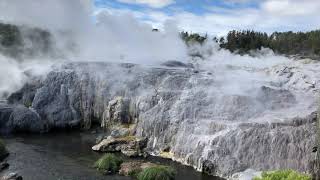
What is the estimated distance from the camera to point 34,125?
46.2 m

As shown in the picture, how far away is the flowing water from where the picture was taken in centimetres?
3306

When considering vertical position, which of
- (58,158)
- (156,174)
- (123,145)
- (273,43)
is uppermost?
(273,43)

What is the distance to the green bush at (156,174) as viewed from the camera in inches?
1233

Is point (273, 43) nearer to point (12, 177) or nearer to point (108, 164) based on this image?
point (108, 164)

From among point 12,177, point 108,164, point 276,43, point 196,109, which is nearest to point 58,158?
point 108,164

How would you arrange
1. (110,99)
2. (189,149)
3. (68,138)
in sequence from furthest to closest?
(110,99) < (68,138) < (189,149)

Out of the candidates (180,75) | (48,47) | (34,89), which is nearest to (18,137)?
(34,89)

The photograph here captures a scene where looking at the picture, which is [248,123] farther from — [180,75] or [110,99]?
[110,99]

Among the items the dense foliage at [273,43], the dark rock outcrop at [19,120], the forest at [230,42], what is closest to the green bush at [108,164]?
the dark rock outcrop at [19,120]

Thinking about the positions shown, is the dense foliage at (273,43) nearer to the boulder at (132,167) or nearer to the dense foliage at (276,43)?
the dense foliage at (276,43)

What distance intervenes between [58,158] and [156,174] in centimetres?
943

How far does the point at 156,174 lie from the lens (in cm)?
3127

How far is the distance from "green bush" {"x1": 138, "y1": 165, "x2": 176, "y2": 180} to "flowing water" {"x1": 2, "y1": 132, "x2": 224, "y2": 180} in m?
1.40

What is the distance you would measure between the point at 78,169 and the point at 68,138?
1041 cm
